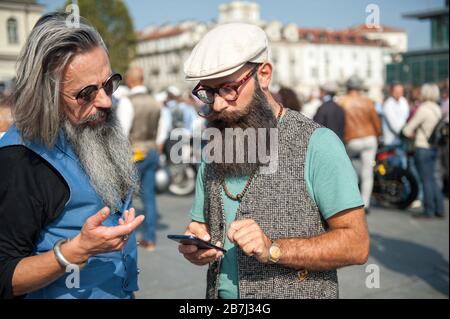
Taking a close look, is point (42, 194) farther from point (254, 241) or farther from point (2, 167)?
point (254, 241)

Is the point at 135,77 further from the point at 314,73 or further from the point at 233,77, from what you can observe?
the point at 314,73

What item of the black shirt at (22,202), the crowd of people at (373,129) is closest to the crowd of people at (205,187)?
the black shirt at (22,202)

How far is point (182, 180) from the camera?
8820 millimetres

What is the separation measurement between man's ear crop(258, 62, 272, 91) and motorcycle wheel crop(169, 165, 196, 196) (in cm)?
704

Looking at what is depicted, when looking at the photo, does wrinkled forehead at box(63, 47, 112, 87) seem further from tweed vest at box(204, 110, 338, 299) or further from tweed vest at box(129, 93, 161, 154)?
tweed vest at box(129, 93, 161, 154)

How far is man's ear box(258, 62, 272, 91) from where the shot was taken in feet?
5.45

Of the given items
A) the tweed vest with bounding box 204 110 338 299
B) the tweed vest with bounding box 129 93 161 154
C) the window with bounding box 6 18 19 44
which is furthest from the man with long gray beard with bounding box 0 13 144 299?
the window with bounding box 6 18 19 44

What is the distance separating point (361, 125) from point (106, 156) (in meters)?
5.48

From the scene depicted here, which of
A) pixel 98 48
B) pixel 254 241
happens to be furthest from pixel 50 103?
pixel 254 241

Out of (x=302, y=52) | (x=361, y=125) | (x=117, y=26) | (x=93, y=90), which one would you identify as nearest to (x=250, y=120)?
(x=93, y=90)

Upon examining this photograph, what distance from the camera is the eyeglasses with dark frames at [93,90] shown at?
163cm

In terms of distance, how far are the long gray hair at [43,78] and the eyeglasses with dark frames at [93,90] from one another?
0.08 meters

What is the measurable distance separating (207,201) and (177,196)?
7.09m

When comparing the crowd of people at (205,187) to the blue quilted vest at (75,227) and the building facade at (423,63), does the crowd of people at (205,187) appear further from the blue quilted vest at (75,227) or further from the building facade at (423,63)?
the building facade at (423,63)
